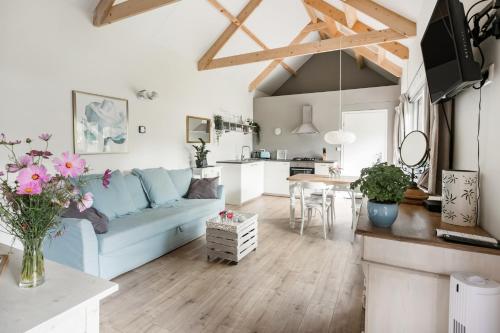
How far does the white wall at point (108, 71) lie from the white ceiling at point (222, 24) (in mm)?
21

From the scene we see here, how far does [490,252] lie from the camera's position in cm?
114

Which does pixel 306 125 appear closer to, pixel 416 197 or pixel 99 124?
pixel 99 124

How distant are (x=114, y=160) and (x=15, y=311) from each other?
121 inches

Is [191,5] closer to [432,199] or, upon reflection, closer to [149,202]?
[149,202]

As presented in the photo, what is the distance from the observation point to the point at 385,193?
58.3 inches

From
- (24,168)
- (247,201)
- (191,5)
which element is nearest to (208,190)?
(247,201)

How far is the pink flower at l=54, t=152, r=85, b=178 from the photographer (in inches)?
37.2

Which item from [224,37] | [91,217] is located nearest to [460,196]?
[91,217]

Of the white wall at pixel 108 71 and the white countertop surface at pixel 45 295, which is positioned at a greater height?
the white wall at pixel 108 71

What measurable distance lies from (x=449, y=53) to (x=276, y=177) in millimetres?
5320

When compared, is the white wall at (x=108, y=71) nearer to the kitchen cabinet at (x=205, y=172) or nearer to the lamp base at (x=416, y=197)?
the kitchen cabinet at (x=205, y=172)

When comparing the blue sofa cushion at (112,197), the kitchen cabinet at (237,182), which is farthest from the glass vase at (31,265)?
the kitchen cabinet at (237,182)

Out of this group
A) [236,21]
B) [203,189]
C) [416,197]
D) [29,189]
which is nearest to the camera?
[29,189]

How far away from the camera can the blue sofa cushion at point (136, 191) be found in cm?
337
